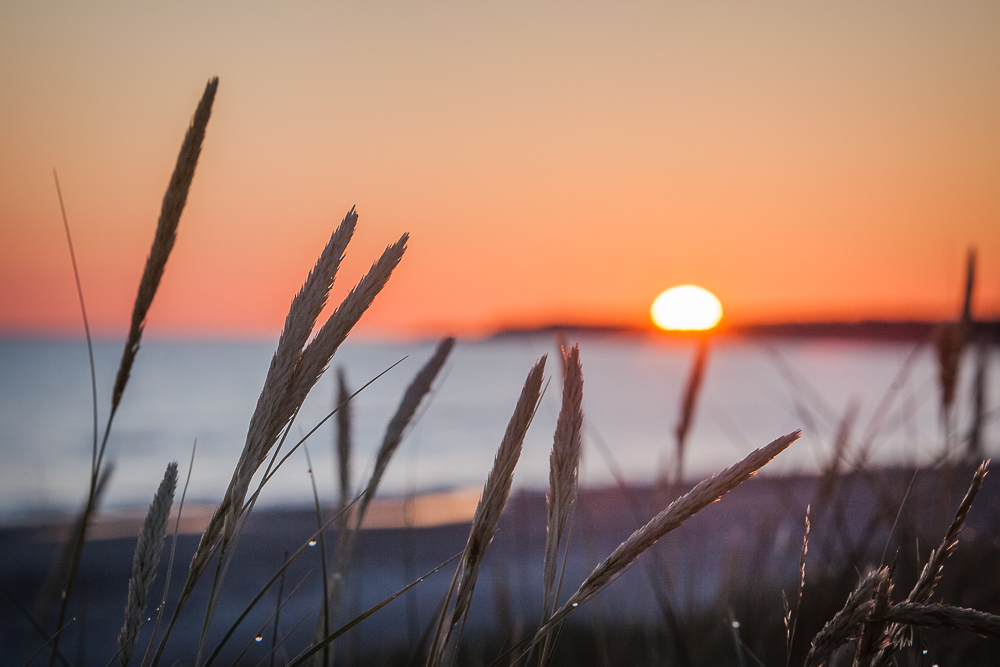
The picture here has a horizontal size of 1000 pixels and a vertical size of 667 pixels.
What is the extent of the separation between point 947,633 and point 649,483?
28.8 feet

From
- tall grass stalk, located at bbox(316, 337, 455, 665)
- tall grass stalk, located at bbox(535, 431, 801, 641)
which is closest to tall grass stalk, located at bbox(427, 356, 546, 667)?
tall grass stalk, located at bbox(535, 431, 801, 641)

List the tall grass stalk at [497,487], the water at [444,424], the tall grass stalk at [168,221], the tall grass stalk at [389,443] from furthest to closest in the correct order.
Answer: the water at [444,424], the tall grass stalk at [389,443], the tall grass stalk at [168,221], the tall grass stalk at [497,487]

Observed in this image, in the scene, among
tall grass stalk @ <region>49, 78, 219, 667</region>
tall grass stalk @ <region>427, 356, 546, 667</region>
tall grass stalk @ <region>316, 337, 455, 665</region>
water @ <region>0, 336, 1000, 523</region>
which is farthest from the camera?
water @ <region>0, 336, 1000, 523</region>

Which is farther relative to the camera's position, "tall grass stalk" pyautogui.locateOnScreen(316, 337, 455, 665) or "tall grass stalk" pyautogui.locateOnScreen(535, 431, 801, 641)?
"tall grass stalk" pyautogui.locateOnScreen(316, 337, 455, 665)

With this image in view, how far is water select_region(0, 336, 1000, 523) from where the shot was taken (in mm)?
2533

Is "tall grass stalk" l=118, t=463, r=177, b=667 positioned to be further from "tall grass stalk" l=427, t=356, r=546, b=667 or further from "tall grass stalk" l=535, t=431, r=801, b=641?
"tall grass stalk" l=535, t=431, r=801, b=641

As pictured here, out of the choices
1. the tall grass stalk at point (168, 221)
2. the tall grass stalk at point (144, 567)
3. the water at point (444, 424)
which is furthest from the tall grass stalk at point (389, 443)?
the tall grass stalk at point (168, 221)

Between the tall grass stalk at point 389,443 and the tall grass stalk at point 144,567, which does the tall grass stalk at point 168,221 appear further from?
the tall grass stalk at point 389,443

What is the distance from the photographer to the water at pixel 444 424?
253cm

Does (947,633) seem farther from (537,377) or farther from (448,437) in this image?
(448,437)

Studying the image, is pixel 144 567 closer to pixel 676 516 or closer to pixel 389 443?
pixel 389 443

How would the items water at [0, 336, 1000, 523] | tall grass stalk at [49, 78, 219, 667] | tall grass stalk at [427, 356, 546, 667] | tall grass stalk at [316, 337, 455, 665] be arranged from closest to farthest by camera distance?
tall grass stalk at [427, 356, 546, 667] → tall grass stalk at [49, 78, 219, 667] → tall grass stalk at [316, 337, 455, 665] → water at [0, 336, 1000, 523]

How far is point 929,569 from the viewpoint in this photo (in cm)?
76

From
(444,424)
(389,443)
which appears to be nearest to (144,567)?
(389,443)
